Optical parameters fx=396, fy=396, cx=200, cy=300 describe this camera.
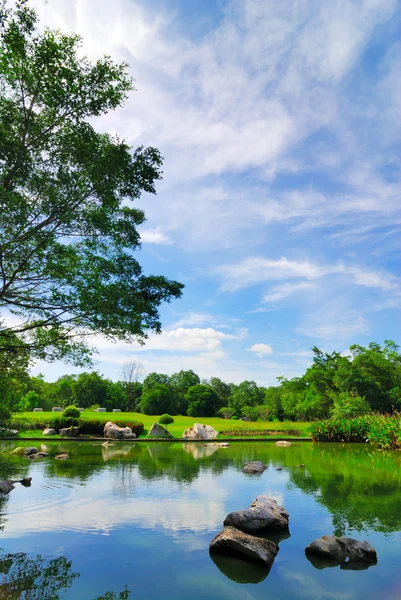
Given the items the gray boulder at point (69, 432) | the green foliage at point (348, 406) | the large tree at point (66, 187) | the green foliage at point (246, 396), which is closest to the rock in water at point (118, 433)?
the gray boulder at point (69, 432)

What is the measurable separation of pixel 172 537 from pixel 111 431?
851 inches

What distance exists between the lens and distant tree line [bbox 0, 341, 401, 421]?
136 feet

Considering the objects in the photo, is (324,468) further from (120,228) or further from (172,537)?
(120,228)

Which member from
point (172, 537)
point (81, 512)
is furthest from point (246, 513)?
point (81, 512)

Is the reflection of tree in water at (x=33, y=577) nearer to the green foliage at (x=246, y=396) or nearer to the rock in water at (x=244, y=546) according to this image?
the rock in water at (x=244, y=546)

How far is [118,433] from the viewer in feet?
88.8

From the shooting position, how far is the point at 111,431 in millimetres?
27250

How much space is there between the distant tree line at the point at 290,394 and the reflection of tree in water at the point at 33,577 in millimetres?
25952

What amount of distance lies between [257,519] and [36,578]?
3.89 metres

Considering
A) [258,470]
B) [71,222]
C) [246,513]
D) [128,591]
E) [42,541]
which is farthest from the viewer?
[258,470]

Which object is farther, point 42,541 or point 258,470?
point 258,470

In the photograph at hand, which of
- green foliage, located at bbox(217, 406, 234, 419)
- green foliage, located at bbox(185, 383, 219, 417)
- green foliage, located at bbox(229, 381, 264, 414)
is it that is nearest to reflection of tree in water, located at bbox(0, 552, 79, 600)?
green foliage, located at bbox(217, 406, 234, 419)

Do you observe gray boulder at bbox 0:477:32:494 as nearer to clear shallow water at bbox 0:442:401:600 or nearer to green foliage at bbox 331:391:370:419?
clear shallow water at bbox 0:442:401:600

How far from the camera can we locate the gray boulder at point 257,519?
7.30m
